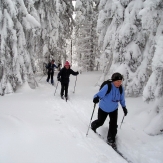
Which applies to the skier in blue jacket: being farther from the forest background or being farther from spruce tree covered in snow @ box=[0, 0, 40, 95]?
spruce tree covered in snow @ box=[0, 0, 40, 95]

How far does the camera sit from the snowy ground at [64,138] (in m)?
4.11

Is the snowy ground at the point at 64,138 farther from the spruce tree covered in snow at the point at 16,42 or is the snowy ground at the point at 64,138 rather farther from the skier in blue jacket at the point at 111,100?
the spruce tree covered in snow at the point at 16,42

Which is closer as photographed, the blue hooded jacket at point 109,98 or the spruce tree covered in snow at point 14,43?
the blue hooded jacket at point 109,98

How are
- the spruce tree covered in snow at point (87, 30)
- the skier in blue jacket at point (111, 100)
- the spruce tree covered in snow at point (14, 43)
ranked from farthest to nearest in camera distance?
1. the spruce tree covered in snow at point (87, 30)
2. the spruce tree covered in snow at point (14, 43)
3. the skier in blue jacket at point (111, 100)

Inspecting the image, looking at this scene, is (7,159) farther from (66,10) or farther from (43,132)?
(66,10)

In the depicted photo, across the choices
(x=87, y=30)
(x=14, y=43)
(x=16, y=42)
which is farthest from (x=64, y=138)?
(x=87, y=30)

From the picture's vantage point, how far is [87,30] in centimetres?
2559

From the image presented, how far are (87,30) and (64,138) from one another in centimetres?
2208

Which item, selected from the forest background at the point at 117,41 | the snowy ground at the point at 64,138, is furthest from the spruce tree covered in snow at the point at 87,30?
the snowy ground at the point at 64,138

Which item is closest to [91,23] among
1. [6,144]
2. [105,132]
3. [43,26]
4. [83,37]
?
[83,37]

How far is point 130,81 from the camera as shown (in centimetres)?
1017

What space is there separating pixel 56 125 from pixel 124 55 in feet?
19.3

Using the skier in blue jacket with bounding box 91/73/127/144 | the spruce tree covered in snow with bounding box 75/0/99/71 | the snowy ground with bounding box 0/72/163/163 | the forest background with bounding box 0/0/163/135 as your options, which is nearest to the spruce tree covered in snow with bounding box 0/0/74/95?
the forest background with bounding box 0/0/163/135

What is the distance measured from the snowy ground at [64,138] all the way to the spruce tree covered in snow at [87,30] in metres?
17.9
